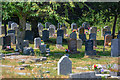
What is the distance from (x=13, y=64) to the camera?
483 inches

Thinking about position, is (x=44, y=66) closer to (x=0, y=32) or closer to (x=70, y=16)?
(x=0, y=32)

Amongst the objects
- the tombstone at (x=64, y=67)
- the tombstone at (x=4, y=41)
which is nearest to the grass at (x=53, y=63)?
the tombstone at (x=64, y=67)

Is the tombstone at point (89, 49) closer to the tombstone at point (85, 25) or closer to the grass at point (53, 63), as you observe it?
the grass at point (53, 63)

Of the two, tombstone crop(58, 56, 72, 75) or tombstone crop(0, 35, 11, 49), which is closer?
tombstone crop(58, 56, 72, 75)

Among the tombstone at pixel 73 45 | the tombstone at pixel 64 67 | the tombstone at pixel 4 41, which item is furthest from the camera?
the tombstone at pixel 4 41

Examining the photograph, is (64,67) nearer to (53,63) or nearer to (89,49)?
(53,63)

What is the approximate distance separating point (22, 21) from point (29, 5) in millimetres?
1982

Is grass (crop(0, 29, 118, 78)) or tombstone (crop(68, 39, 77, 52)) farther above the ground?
tombstone (crop(68, 39, 77, 52))

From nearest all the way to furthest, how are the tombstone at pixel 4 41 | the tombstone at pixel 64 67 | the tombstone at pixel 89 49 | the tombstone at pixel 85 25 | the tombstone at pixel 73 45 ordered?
the tombstone at pixel 64 67
the tombstone at pixel 89 49
the tombstone at pixel 73 45
the tombstone at pixel 4 41
the tombstone at pixel 85 25

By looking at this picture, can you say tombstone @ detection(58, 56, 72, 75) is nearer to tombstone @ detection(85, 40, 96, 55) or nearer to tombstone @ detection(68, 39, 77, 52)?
tombstone @ detection(85, 40, 96, 55)

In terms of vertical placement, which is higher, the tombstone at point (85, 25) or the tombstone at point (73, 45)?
the tombstone at point (85, 25)

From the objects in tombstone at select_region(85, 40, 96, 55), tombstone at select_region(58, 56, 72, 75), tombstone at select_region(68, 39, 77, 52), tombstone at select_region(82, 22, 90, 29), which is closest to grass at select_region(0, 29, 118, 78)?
tombstone at select_region(58, 56, 72, 75)

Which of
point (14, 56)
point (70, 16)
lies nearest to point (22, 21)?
point (14, 56)

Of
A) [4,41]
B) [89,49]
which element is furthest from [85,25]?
[4,41]
